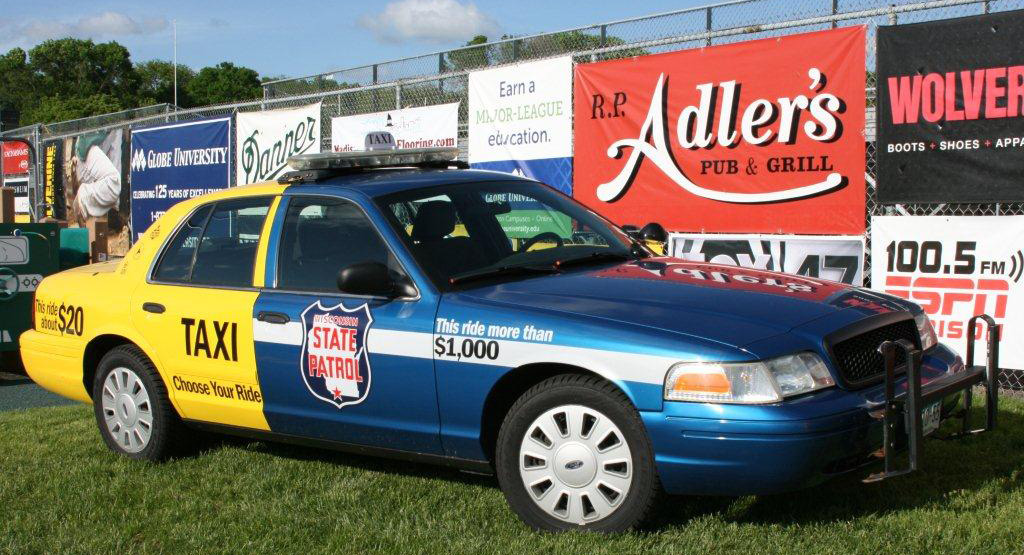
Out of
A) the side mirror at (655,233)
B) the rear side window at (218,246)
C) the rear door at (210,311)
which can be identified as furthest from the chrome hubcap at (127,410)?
the side mirror at (655,233)

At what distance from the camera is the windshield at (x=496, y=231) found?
497 centimetres

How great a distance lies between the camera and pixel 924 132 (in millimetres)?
7879

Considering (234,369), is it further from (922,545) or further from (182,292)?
(922,545)

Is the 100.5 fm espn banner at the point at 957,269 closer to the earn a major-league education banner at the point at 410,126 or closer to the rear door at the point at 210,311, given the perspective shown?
the rear door at the point at 210,311

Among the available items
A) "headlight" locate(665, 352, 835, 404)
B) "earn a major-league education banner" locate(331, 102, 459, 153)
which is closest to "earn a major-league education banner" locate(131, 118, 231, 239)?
"earn a major-league education banner" locate(331, 102, 459, 153)

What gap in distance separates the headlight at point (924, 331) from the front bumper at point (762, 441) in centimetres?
84

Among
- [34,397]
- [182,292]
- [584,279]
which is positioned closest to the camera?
[584,279]

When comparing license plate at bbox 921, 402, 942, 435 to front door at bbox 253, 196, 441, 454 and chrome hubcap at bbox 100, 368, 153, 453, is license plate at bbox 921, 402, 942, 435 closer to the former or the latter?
front door at bbox 253, 196, 441, 454

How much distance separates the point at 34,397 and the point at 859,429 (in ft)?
24.2

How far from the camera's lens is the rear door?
5.39 m

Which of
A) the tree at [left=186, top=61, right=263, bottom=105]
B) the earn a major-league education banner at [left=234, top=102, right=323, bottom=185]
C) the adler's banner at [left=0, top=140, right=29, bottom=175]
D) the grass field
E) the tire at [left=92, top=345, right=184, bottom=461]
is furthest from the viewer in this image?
the tree at [left=186, top=61, right=263, bottom=105]

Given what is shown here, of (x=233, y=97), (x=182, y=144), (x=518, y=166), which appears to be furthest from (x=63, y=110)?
(x=518, y=166)

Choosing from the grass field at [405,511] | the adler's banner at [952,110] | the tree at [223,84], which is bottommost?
the grass field at [405,511]

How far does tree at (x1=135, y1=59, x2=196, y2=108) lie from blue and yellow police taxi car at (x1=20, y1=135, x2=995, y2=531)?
347 feet
